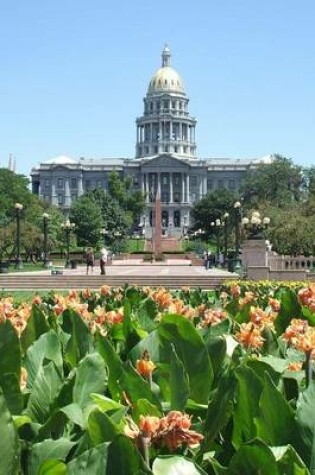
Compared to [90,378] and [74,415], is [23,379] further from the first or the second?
[74,415]

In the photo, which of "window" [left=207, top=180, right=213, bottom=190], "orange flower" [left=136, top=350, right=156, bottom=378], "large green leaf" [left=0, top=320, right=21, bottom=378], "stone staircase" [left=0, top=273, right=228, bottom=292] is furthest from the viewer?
"window" [left=207, top=180, right=213, bottom=190]

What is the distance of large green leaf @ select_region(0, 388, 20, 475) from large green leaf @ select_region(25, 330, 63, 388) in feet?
3.58

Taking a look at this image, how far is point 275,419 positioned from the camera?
6.15 ft

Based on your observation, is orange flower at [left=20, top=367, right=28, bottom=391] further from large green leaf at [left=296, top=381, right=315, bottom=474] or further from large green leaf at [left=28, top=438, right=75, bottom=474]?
large green leaf at [left=296, top=381, right=315, bottom=474]

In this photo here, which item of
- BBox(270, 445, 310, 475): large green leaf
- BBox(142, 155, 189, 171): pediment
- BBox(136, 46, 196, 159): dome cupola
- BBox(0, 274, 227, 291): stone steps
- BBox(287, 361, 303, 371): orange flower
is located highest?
BBox(136, 46, 196, 159): dome cupola

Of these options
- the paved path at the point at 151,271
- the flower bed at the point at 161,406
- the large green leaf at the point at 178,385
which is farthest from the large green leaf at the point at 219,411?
the paved path at the point at 151,271

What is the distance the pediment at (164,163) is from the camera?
142875 millimetres

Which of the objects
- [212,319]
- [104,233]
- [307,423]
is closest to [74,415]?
[307,423]

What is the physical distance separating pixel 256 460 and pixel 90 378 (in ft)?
3.28

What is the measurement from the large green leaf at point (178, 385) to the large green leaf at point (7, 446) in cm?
58

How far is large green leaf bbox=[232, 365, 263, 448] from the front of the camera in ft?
6.59

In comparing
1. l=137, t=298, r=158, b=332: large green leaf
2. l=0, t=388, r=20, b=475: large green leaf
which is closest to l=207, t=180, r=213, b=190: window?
l=137, t=298, r=158, b=332: large green leaf

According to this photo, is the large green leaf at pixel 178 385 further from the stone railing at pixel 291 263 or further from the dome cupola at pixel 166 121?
the dome cupola at pixel 166 121

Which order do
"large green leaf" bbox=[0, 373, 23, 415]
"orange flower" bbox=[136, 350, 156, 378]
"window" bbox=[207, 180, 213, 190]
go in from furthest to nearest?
1. "window" bbox=[207, 180, 213, 190]
2. "orange flower" bbox=[136, 350, 156, 378]
3. "large green leaf" bbox=[0, 373, 23, 415]
